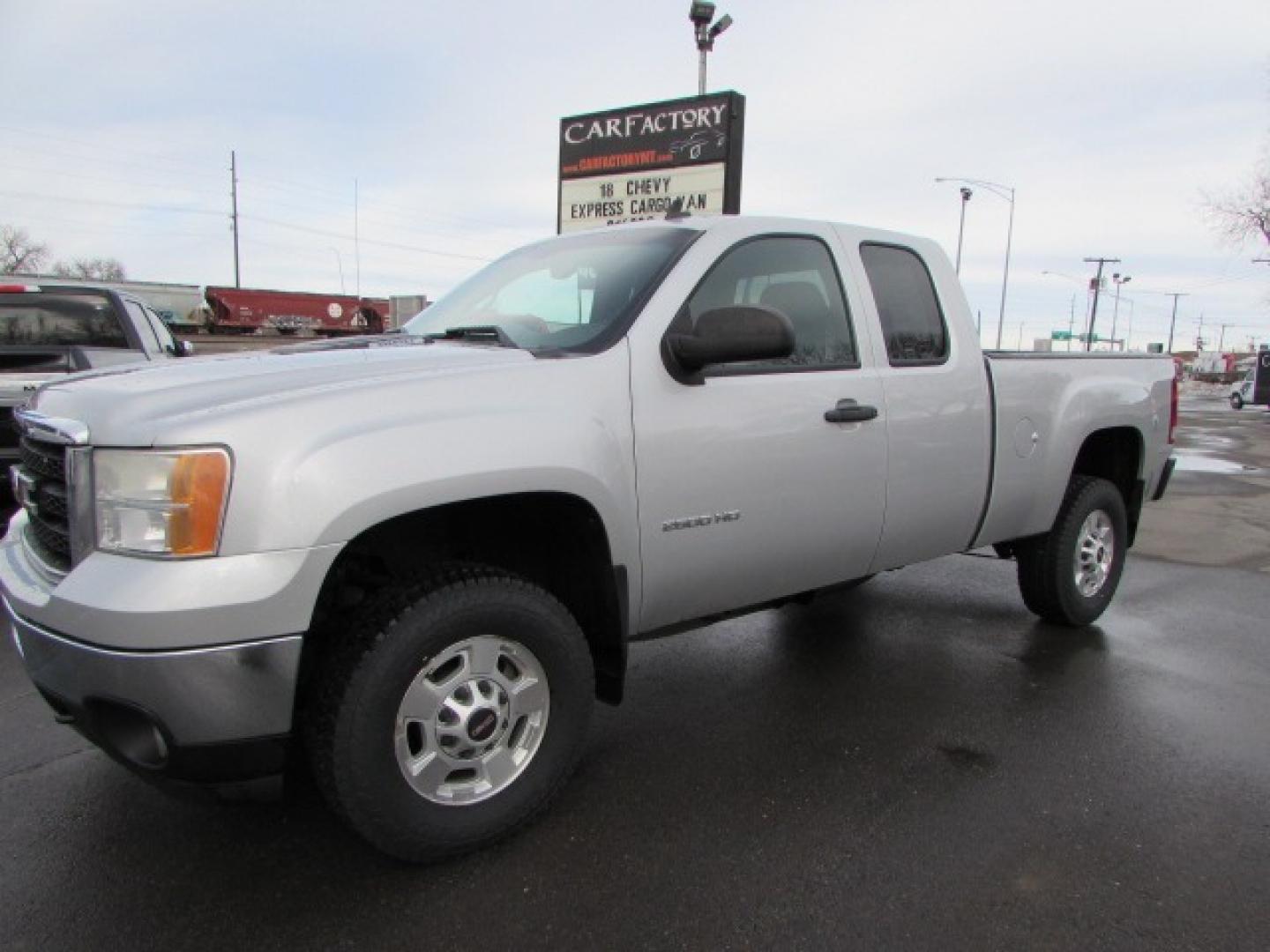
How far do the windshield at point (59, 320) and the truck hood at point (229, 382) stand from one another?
4593 millimetres

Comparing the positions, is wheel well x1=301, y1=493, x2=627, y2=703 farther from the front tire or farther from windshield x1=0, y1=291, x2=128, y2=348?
windshield x1=0, y1=291, x2=128, y2=348

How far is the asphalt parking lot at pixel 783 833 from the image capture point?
234 centimetres

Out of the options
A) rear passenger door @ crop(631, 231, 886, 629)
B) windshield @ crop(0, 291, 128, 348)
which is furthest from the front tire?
windshield @ crop(0, 291, 128, 348)

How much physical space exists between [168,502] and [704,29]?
1265 centimetres

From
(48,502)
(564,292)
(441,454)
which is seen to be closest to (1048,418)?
(564,292)

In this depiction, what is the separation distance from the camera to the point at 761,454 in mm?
3062

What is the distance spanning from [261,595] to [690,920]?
139 cm

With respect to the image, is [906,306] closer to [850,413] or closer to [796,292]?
[796,292]

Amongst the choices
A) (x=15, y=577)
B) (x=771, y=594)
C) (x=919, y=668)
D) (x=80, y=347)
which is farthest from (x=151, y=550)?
(x=80, y=347)

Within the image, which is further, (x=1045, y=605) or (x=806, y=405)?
(x=1045, y=605)

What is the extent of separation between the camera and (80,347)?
21.6 ft

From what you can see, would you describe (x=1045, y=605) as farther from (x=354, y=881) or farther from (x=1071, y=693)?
(x=354, y=881)

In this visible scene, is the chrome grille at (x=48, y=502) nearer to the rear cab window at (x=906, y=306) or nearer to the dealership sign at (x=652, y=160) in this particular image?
the rear cab window at (x=906, y=306)

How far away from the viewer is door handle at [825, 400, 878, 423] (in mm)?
3279
